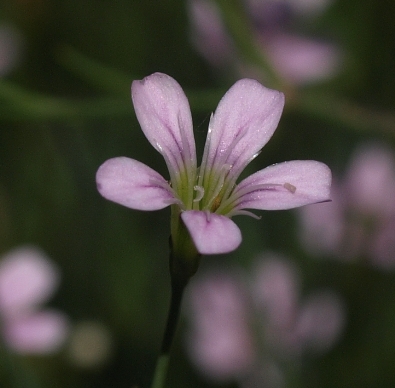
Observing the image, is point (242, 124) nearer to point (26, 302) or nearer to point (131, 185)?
point (131, 185)

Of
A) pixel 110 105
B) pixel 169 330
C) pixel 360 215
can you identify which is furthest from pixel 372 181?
pixel 169 330

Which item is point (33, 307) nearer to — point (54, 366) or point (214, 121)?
point (54, 366)

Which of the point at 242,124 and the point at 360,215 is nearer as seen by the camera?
the point at 242,124

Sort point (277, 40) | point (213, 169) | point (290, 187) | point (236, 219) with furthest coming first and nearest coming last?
point (277, 40), point (236, 219), point (213, 169), point (290, 187)

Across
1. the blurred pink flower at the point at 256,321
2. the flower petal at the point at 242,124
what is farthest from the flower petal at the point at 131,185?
the blurred pink flower at the point at 256,321

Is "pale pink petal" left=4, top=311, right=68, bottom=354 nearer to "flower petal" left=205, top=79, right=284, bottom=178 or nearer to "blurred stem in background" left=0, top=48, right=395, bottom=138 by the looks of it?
"blurred stem in background" left=0, top=48, right=395, bottom=138

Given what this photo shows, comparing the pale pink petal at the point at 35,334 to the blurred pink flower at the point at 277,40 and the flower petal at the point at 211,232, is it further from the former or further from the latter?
the blurred pink flower at the point at 277,40

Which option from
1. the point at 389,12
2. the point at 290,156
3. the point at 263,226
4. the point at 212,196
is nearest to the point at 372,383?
the point at 263,226
